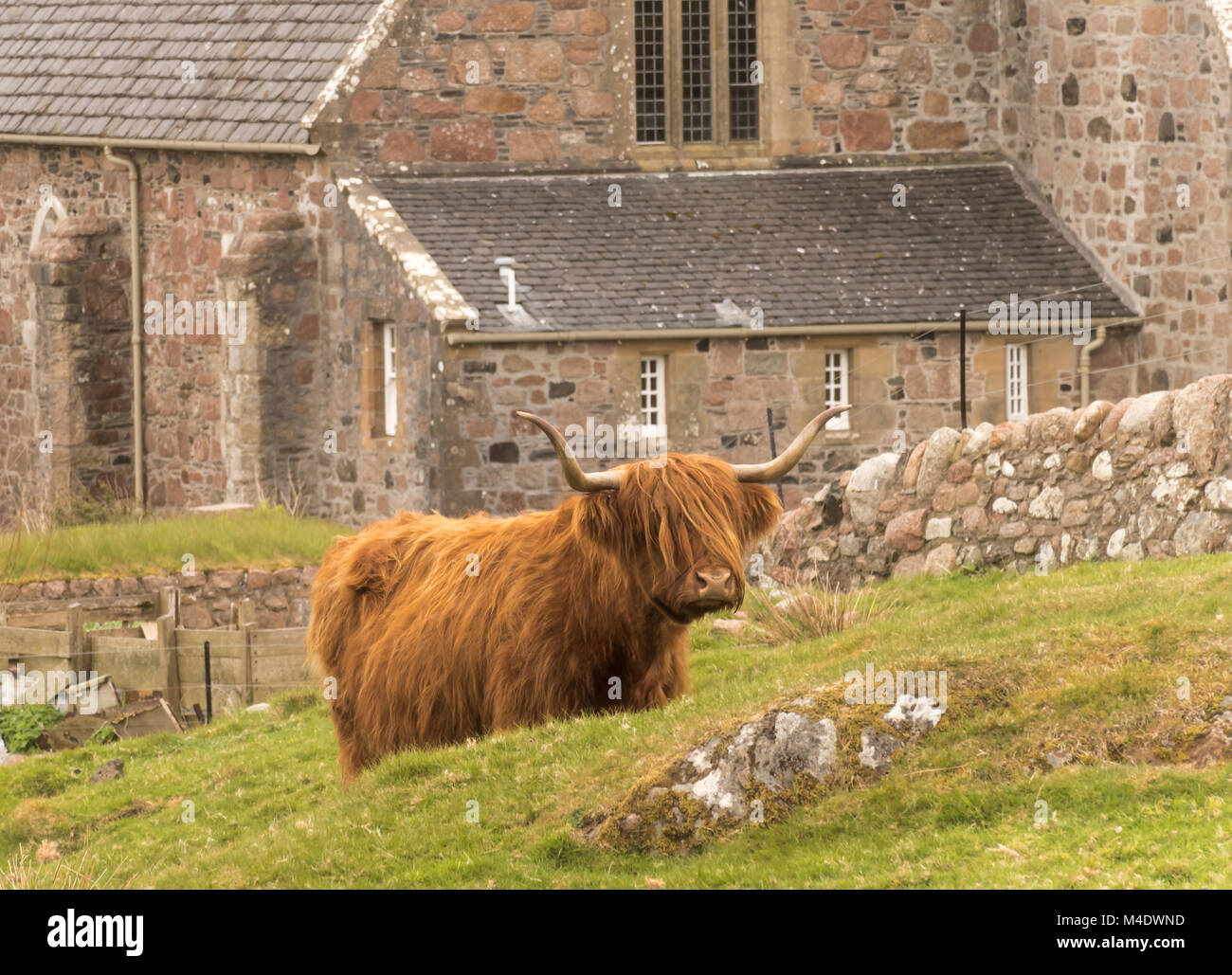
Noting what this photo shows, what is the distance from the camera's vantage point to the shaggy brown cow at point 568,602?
11.3 metres

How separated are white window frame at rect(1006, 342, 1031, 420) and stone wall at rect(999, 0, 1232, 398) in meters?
0.88

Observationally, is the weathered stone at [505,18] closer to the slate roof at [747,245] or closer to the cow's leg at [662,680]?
the slate roof at [747,245]

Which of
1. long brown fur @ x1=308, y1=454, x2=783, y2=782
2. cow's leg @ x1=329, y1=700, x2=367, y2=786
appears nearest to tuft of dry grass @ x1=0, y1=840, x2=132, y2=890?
cow's leg @ x1=329, y1=700, x2=367, y2=786

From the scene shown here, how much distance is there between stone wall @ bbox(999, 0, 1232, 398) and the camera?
23.9 m

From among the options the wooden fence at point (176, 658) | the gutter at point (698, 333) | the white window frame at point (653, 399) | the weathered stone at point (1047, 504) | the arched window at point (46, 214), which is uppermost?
the arched window at point (46, 214)

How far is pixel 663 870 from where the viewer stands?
959 cm

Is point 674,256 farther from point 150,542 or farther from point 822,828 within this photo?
point 822,828

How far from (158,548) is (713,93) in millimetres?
9713

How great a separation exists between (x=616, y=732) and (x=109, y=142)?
20.1m

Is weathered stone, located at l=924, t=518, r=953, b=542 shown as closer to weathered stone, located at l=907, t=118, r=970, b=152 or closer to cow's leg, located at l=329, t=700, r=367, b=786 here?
cow's leg, located at l=329, t=700, r=367, b=786

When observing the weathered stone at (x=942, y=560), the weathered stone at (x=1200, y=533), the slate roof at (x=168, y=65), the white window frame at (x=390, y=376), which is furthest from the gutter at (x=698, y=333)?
the weathered stone at (x=1200, y=533)

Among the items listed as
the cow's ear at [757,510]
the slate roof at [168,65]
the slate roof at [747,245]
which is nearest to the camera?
the cow's ear at [757,510]

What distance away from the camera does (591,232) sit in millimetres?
26469

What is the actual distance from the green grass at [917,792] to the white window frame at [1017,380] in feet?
38.7
